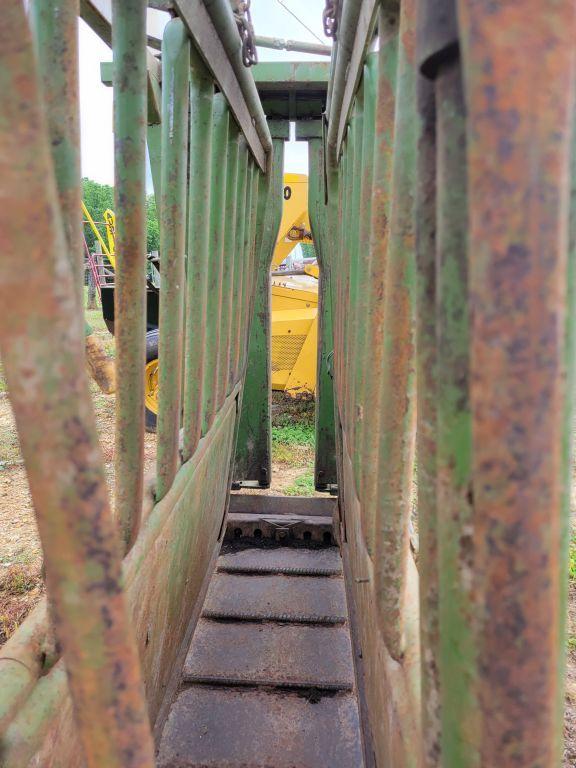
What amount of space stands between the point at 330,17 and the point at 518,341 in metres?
1.75

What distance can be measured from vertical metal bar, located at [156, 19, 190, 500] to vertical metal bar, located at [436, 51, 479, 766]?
948mm

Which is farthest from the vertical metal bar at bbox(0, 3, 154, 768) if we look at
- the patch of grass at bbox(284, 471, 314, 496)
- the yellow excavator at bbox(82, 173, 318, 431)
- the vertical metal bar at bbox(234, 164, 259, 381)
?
the yellow excavator at bbox(82, 173, 318, 431)

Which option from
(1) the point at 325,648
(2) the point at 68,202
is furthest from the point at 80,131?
(1) the point at 325,648

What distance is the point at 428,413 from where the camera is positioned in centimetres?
55

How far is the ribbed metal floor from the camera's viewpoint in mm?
1617

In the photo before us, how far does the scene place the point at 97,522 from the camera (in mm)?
455

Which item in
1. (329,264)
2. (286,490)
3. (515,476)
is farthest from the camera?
(286,490)

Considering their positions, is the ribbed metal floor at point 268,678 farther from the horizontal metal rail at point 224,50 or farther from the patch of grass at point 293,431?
the patch of grass at point 293,431

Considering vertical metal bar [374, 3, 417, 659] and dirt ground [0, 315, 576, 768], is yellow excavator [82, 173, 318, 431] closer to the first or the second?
dirt ground [0, 315, 576, 768]

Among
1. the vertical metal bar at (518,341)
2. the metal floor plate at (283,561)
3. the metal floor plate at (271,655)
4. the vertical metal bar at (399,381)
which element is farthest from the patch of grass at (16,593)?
the vertical metal bar at (518,341)

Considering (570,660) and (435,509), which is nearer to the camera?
(435,509)

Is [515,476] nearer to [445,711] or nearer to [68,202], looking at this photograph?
[445,711]

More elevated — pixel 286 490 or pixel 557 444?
pixel 557 444

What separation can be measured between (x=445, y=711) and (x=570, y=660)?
2.75m
